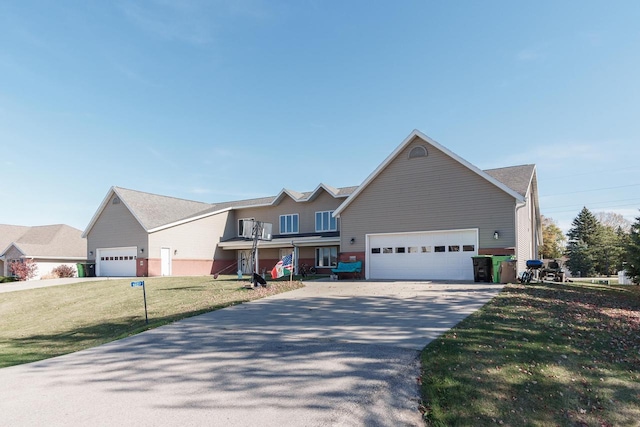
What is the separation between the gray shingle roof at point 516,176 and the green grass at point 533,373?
12938mm

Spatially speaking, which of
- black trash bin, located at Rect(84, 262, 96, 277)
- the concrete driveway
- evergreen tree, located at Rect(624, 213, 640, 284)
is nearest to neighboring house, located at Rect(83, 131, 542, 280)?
black trash bin, located at Rect(84, 262, 96, 277)

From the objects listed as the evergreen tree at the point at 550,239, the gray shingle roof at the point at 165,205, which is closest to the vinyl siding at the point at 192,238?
the gray shingle roof at the point at 165,205

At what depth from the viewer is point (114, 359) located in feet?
24.0

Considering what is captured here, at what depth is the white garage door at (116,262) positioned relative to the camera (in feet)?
96.3

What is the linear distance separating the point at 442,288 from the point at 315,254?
1463 centimetres

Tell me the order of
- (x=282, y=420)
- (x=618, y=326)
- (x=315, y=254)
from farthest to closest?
(x=315, y=254) < (x=618, y=326) < (x=282, y=420)

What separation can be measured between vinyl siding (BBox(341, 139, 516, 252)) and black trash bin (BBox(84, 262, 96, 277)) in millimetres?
22234

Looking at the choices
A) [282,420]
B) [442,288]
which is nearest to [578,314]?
[442,288]

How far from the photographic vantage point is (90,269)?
3117cm

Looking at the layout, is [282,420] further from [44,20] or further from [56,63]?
[56,63]

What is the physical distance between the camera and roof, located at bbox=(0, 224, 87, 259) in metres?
33.8

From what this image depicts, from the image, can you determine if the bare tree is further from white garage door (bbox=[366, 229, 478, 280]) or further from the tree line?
white garage door (bbox=[366, 229, 478, 280])

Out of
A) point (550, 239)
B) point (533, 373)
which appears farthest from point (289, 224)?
point (550, 239)

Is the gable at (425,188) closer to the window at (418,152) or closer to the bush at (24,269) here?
the window at (418,152)
